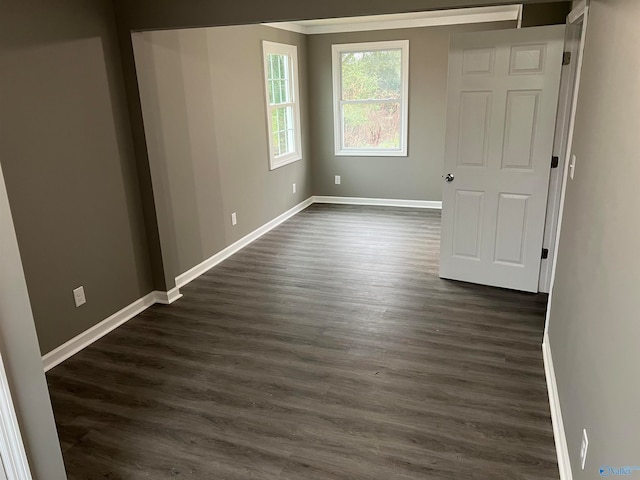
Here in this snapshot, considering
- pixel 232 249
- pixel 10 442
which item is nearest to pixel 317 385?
pixel 10 442

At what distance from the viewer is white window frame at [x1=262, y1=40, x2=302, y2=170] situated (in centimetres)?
546

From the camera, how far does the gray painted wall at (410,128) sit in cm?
596

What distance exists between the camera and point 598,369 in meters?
1.62

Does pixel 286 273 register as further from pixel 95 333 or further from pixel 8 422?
pixel 8 422

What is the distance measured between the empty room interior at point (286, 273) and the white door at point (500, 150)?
0.02 metres

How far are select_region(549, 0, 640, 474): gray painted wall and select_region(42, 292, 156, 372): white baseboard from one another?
8.92 feet

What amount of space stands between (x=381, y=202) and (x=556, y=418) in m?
4.69

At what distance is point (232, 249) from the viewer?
16.4 feet

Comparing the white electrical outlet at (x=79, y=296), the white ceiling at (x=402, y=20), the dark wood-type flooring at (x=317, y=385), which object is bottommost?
the dark wood-type flooring at (x=317, y=385)

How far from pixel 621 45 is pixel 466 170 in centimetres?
208

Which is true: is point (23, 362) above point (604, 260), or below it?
below

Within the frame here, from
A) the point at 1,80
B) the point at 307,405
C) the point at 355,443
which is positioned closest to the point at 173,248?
the point at 1,80

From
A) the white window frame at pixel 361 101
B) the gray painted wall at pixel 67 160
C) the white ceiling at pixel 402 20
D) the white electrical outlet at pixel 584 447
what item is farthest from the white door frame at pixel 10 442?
the white window frame at pixel 361 101

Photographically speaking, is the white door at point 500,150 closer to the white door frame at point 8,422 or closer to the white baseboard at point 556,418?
the white baseboard at point 556,418
